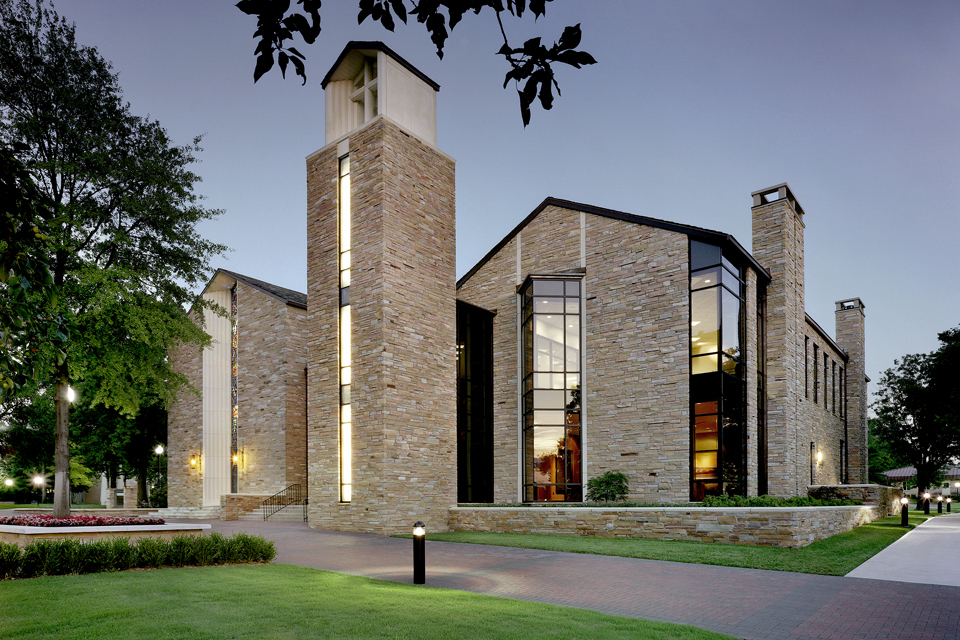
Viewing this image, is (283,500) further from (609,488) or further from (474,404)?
(609,488)

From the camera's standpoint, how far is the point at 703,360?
19.9 m

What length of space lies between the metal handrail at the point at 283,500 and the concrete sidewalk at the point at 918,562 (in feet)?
60.0

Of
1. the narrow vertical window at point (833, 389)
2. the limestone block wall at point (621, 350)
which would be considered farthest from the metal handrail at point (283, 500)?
the narrow vertical window at point (833, 389)

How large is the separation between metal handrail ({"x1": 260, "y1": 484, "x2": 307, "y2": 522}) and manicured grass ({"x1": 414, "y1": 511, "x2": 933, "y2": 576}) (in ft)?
31.7

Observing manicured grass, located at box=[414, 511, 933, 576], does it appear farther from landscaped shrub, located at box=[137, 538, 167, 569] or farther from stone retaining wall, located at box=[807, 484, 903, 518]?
stone retaining wall, located at box=[807, 484, 903, 518]

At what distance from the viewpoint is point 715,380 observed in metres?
19.5

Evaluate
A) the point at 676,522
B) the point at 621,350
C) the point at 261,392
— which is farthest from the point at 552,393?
the point at 261,392

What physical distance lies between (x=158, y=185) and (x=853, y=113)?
273ft

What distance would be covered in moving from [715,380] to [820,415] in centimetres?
1330

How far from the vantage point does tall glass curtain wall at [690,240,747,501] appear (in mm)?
19453

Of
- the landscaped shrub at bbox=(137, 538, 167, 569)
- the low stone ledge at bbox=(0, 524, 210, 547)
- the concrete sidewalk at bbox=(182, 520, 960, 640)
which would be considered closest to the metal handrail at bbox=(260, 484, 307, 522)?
the low stone ledge at bbox=(0, 524, 210, 547)

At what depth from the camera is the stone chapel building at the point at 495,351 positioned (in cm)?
1789

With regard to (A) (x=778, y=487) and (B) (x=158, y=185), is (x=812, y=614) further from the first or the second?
(B) (x=158, y=185)

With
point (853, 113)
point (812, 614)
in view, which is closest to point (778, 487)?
point (812, 614)
